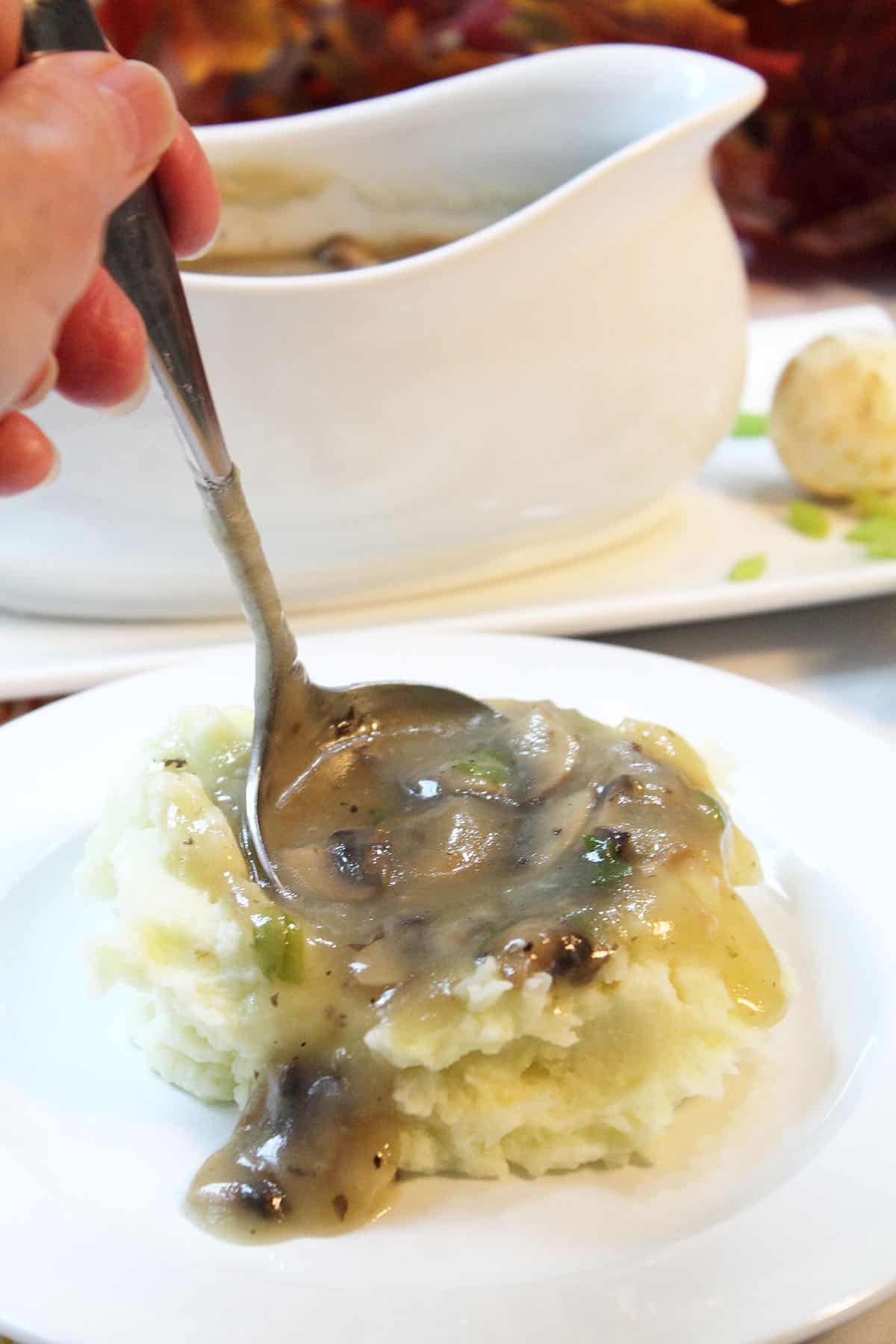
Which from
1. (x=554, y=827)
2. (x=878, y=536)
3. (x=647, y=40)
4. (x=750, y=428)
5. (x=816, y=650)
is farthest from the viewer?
(x=647, y=40)

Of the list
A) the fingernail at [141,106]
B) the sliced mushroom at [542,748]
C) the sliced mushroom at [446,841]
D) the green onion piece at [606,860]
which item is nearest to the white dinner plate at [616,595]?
the sliced mushroom at [542,748]

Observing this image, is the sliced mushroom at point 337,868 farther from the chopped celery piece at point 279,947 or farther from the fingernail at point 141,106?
the fingernail at point 141,106

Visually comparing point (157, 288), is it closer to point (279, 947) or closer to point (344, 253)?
point (279, 947)

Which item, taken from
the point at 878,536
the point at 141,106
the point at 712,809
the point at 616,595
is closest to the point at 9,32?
the point at 141,106

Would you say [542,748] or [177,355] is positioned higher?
[177,355]

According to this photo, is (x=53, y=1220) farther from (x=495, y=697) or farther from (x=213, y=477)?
(x=495, y=697)

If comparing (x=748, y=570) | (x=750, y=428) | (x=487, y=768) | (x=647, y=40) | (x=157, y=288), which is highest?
(x=157, y=288)
